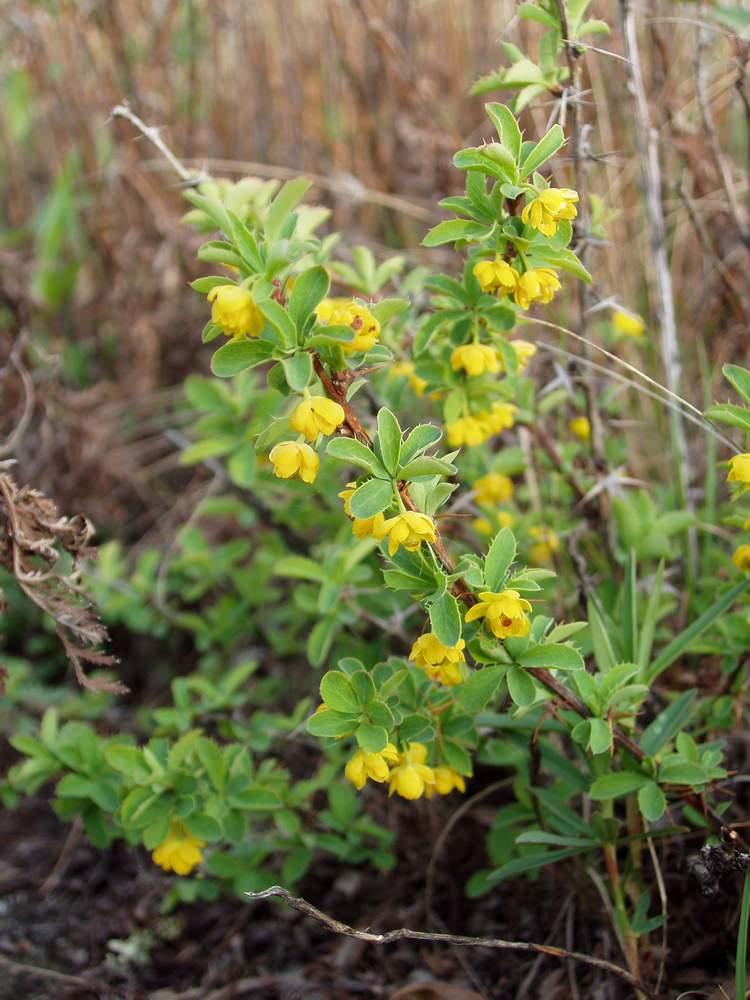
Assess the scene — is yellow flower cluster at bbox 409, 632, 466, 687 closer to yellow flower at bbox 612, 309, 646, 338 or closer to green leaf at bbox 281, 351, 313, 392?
green leaf at bbox 281, 351, 313, 392

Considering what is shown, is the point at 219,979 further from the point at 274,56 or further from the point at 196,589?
the point at 274,56

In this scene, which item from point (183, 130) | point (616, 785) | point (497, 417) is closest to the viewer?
point (616, 785)

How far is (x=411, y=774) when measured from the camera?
1188mm

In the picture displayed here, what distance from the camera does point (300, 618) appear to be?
1946 millimetres

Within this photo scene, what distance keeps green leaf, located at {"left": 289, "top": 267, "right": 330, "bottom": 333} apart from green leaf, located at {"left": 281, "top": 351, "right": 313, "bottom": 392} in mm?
45

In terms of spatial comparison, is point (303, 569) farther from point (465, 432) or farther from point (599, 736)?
point (599, 736)

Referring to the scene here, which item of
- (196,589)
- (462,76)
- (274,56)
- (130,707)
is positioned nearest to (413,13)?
(462,76)

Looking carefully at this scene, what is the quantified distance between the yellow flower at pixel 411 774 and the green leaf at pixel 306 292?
0.59 metres

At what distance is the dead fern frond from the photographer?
52.8 inches

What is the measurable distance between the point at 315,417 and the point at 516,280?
334mm

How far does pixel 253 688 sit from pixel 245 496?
44cm

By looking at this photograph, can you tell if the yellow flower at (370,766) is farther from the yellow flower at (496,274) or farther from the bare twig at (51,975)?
the bare twig at (51,975)

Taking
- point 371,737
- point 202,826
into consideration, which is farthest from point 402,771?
point 202,826

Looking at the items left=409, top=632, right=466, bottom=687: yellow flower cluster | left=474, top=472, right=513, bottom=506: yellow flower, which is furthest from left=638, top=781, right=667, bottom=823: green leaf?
left=474, top=472, right=513, bottom=506: yellow flower
